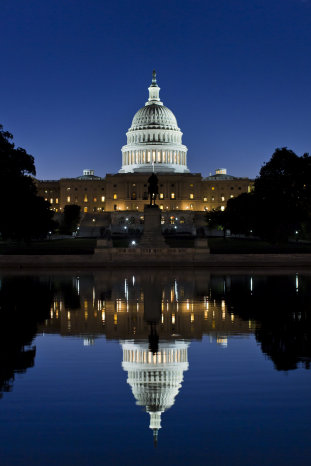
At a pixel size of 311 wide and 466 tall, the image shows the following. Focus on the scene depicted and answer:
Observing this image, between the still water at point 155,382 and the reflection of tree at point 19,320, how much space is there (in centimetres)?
5

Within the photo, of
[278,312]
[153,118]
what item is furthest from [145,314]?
[153,118]

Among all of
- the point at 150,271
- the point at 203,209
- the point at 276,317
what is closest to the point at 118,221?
the point at 203,209

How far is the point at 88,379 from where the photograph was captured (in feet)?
38.4

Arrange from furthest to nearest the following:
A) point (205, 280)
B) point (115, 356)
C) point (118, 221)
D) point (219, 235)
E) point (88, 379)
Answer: point (118, 221) → point (219, 235) → point (205, 280) → point (115, 356) → point (88, 379)

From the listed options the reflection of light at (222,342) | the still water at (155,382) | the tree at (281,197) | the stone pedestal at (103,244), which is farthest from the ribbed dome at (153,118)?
the reflection of light at (222,342)

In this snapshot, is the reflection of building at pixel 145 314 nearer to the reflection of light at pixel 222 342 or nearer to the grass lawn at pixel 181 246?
the reflection of light at pixel 222 342

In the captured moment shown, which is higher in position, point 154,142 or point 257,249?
point 154,142

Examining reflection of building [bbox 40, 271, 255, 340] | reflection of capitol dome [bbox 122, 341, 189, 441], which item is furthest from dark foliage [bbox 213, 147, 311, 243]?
reflection of capitol dome [bbox 122, 341, 189, 441]

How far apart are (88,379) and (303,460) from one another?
5.02 meters

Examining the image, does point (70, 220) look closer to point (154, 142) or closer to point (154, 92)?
point (154, 142)

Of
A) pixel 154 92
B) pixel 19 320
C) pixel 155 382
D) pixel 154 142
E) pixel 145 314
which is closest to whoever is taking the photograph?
pixel 155 382

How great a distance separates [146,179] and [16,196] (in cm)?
10905

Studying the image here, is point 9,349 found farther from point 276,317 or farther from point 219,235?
point 219,235

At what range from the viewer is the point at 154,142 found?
172875mm
